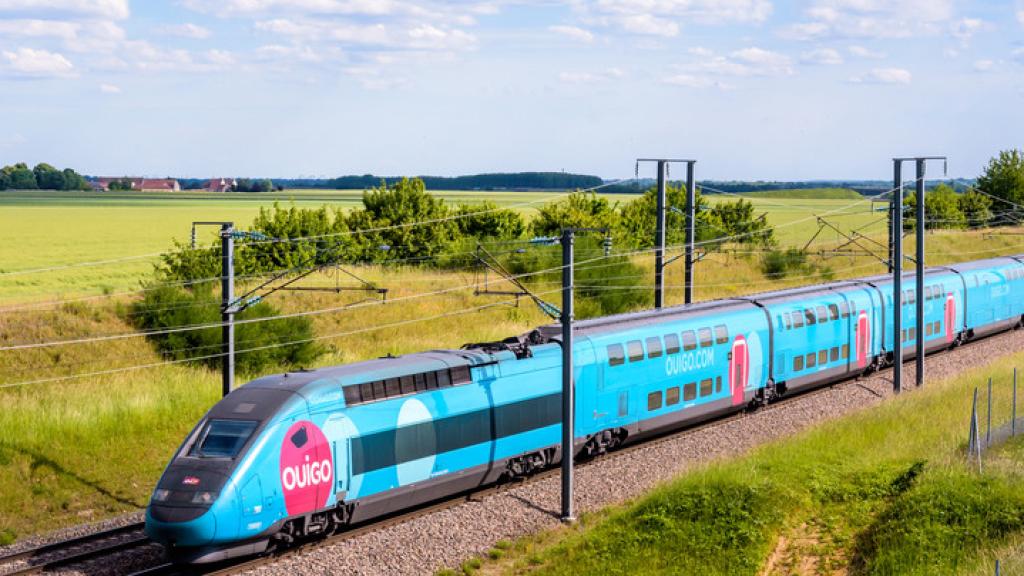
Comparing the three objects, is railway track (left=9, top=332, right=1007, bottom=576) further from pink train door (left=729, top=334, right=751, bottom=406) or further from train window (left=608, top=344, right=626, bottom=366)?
pink train door (left=729, top=334, right=751, bottom=406)

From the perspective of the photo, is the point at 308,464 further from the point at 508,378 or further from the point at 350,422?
the point at 508,378

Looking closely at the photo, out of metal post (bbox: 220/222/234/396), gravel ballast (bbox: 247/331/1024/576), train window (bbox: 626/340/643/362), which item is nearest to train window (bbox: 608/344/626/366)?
train window (bbox: 626/340/643/362)

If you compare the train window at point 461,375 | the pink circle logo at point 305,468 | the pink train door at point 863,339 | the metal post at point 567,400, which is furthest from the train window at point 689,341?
the pink circle logo at point 305,468

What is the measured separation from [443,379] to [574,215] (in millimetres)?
49133

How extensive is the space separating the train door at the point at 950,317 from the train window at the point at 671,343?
811 inches

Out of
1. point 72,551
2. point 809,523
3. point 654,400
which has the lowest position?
point 72,551

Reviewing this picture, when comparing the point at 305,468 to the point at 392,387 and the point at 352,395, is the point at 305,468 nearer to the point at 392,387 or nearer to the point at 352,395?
the point at 352,395

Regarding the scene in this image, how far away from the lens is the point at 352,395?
875 inches

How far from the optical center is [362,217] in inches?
2852

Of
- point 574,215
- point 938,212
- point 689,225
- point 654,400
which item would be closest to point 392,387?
point 654,400

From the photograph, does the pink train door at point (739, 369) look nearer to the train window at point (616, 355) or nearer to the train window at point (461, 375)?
the train window at point (616, 355)

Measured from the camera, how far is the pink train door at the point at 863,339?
41406mm

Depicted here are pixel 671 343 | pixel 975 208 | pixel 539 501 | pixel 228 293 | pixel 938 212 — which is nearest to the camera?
pixel 539 501

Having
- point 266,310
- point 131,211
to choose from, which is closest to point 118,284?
point 266,310
